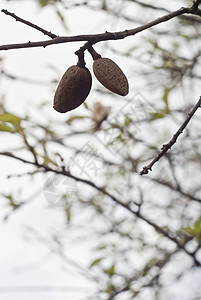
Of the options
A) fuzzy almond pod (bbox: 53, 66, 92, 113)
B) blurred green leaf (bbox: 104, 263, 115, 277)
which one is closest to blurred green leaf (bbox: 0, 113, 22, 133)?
fuzzy almond pod (bbox: 53, 66, 92, 113)

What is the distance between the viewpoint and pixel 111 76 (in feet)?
1.77

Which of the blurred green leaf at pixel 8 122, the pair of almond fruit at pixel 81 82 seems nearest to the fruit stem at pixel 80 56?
the pair of almond fruit at pixel 81 82

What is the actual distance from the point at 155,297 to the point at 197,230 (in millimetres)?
554

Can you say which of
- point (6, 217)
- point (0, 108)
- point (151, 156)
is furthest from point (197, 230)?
point (0, 108)

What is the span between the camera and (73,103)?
55cm

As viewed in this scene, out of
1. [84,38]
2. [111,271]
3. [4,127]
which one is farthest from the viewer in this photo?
[111,271]

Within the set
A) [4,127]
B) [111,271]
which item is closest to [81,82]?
[4,127]

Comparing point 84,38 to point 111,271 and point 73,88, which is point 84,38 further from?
point 111,271

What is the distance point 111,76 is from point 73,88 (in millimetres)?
48

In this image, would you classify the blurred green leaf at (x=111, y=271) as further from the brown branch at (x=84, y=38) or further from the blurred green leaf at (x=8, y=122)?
the brown branch at (x=84, y=38)

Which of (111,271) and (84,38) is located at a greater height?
(84,38)

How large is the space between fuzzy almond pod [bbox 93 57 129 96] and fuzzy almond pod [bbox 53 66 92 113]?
2 centimetres

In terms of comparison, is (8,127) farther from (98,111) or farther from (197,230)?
(197,230)

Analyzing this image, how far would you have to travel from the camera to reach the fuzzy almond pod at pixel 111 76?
0.54 metres
